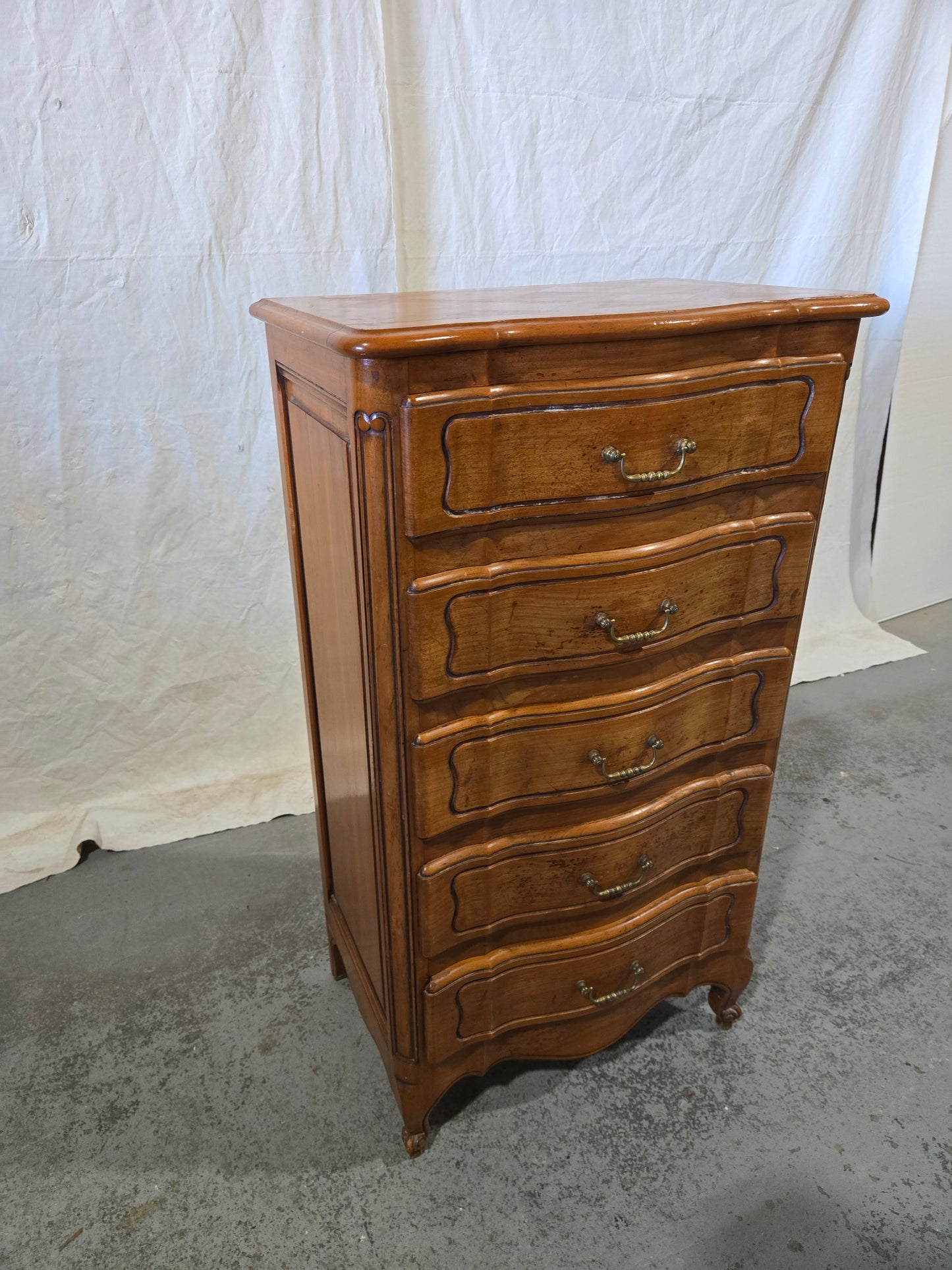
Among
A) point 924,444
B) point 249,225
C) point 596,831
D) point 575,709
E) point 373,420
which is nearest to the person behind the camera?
point 373,420

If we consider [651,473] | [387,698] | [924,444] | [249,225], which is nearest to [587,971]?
[387,698]

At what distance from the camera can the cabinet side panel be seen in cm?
107

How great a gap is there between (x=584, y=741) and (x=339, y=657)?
0.36m

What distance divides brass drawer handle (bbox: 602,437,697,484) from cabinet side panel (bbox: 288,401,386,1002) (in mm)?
286

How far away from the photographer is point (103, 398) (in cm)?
178

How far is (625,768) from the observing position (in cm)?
120

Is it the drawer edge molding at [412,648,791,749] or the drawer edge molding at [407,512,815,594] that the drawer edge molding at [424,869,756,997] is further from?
the drawer edge molding at [407,512,815,594]

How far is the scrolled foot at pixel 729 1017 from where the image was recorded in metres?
1.58

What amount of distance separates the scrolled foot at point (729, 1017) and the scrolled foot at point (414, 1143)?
0.56 meters

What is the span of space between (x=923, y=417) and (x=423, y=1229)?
104 inches

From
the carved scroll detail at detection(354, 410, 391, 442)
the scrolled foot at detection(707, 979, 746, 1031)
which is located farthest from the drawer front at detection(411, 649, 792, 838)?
the scrolled foot at detection(707, 979, 746, 1031)

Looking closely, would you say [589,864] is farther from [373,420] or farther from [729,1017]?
[373,420]

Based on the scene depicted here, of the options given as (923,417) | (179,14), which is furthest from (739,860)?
(923,417)

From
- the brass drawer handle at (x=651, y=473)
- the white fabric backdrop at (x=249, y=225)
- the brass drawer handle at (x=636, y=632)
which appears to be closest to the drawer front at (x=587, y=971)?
the brass drawer handle at (x=636, y=632)
